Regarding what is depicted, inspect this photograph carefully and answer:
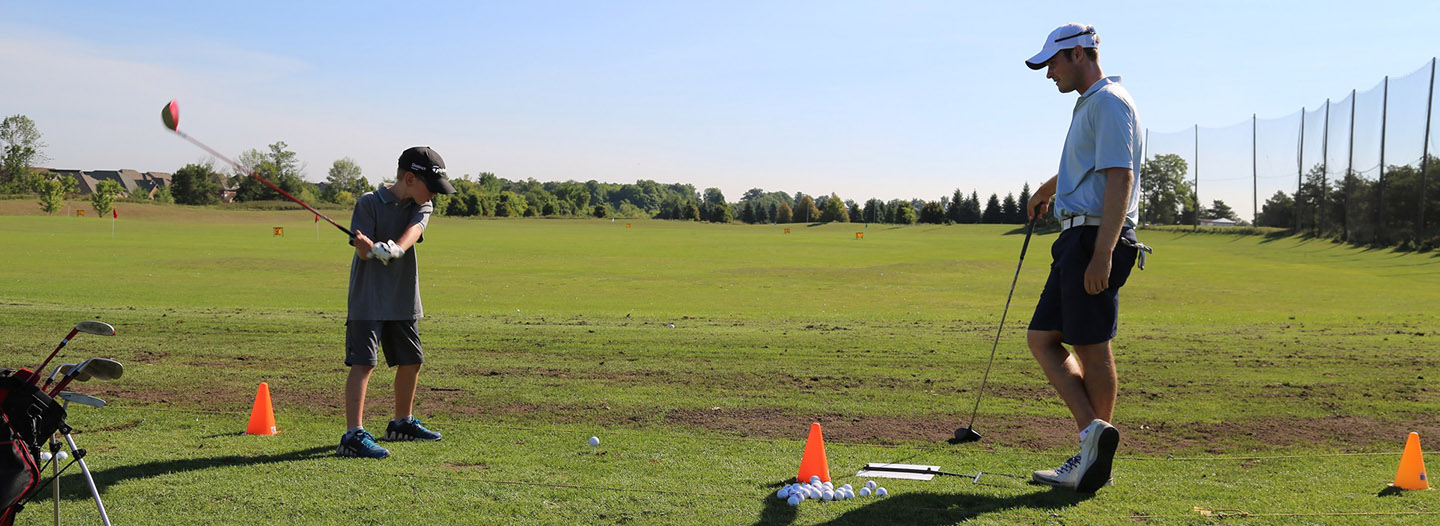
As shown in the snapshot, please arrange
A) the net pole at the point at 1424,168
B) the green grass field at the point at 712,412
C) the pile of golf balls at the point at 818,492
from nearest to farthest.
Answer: the green grass field at the point at 712,412, the pile of golf balls at the point at 818,492, the net pole at the point at 1424,168

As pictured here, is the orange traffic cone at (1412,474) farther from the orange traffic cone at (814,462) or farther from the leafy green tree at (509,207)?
the leafy green tree at (509,207)

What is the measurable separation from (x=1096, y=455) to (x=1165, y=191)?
114178 mm

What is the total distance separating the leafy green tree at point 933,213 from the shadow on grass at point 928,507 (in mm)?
130540

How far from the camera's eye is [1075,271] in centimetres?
532

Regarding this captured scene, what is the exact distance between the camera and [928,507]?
5012 millimetres

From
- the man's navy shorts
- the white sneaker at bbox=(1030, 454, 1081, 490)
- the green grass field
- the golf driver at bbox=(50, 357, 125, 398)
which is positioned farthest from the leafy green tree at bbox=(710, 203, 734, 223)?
the golf driver at bbox=(50, 357, 125, 398)

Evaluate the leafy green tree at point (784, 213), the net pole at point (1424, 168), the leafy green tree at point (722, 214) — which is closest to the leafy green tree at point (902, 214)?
the leafy green tree at point (784, 213)

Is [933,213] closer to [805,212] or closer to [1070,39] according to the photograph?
[805,212]

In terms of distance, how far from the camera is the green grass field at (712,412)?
502cm

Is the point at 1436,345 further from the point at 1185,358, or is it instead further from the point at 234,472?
the point at 234,472

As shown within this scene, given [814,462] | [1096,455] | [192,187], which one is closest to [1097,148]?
[1096,455]

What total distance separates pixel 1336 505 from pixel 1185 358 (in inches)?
282

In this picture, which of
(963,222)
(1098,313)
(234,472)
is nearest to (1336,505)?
(1098,313)

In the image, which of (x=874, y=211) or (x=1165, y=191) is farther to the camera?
(x=874, y=211)
